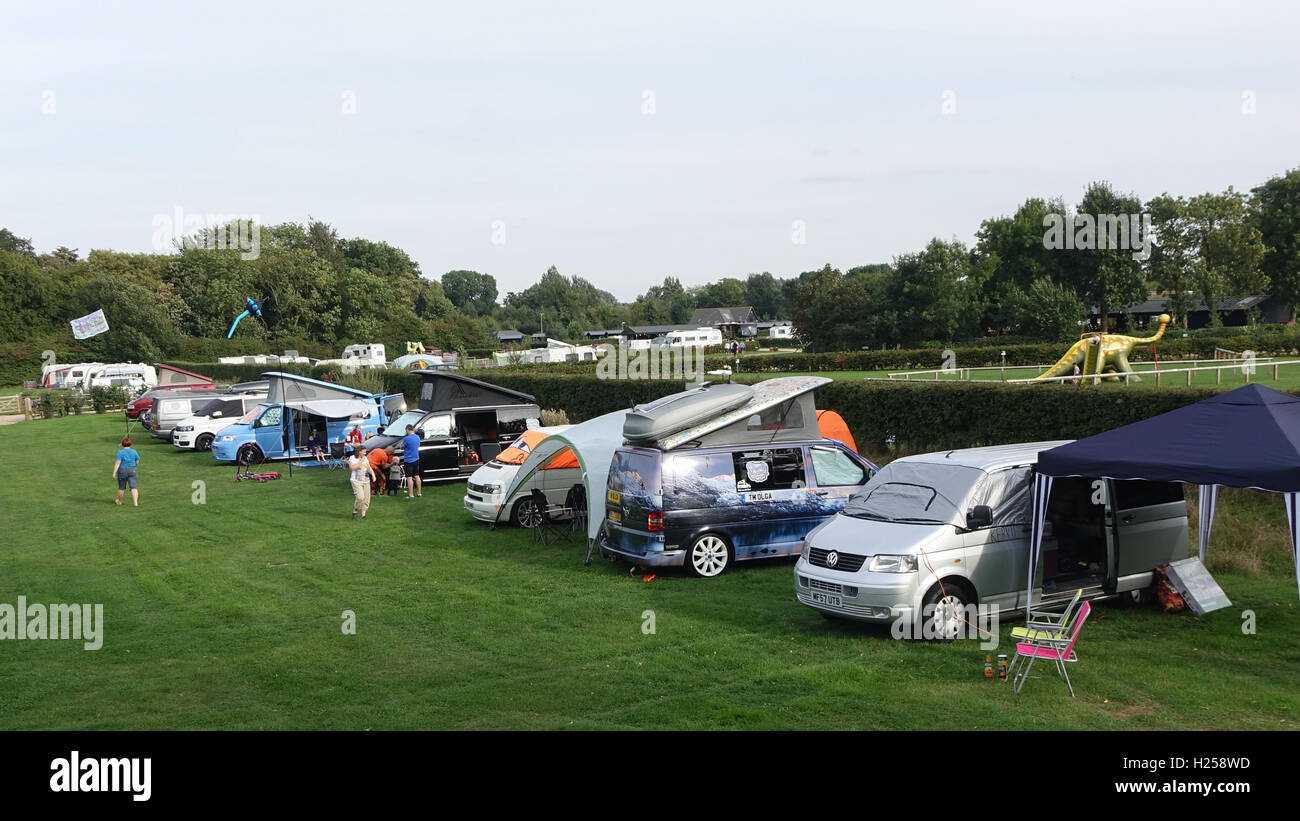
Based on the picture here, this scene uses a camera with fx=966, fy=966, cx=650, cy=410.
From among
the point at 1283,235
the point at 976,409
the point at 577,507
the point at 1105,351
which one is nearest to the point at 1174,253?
the point at 1283,235

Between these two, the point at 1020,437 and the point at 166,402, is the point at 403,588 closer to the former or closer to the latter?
the point at 1020,437

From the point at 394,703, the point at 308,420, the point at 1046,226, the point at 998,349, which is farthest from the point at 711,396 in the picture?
the point at 1046,226

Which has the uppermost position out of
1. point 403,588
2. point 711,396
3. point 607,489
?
point 711,396

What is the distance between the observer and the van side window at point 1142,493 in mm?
10570

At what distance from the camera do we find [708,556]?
43.1ft

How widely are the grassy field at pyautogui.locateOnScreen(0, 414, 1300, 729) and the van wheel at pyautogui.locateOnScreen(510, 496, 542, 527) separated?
32.5 inches

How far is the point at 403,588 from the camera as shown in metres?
13.2

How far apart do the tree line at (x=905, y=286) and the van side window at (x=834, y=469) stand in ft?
164

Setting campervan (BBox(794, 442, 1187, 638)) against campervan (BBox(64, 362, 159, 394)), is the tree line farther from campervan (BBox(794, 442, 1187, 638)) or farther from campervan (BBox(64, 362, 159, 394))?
campervan (BBox(794, 442, 1187, 638))

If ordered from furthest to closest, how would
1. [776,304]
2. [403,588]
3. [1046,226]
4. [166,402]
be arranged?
[776,304]
[1046,226]
[166,402]
[403,588]

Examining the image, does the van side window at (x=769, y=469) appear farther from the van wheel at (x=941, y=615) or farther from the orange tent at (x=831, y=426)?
the van wheel at (x=941, y=615)

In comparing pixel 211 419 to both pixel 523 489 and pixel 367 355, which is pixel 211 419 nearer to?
pixel 523 489

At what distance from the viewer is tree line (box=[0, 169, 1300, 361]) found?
209 ft

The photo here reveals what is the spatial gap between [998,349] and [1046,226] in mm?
26186
